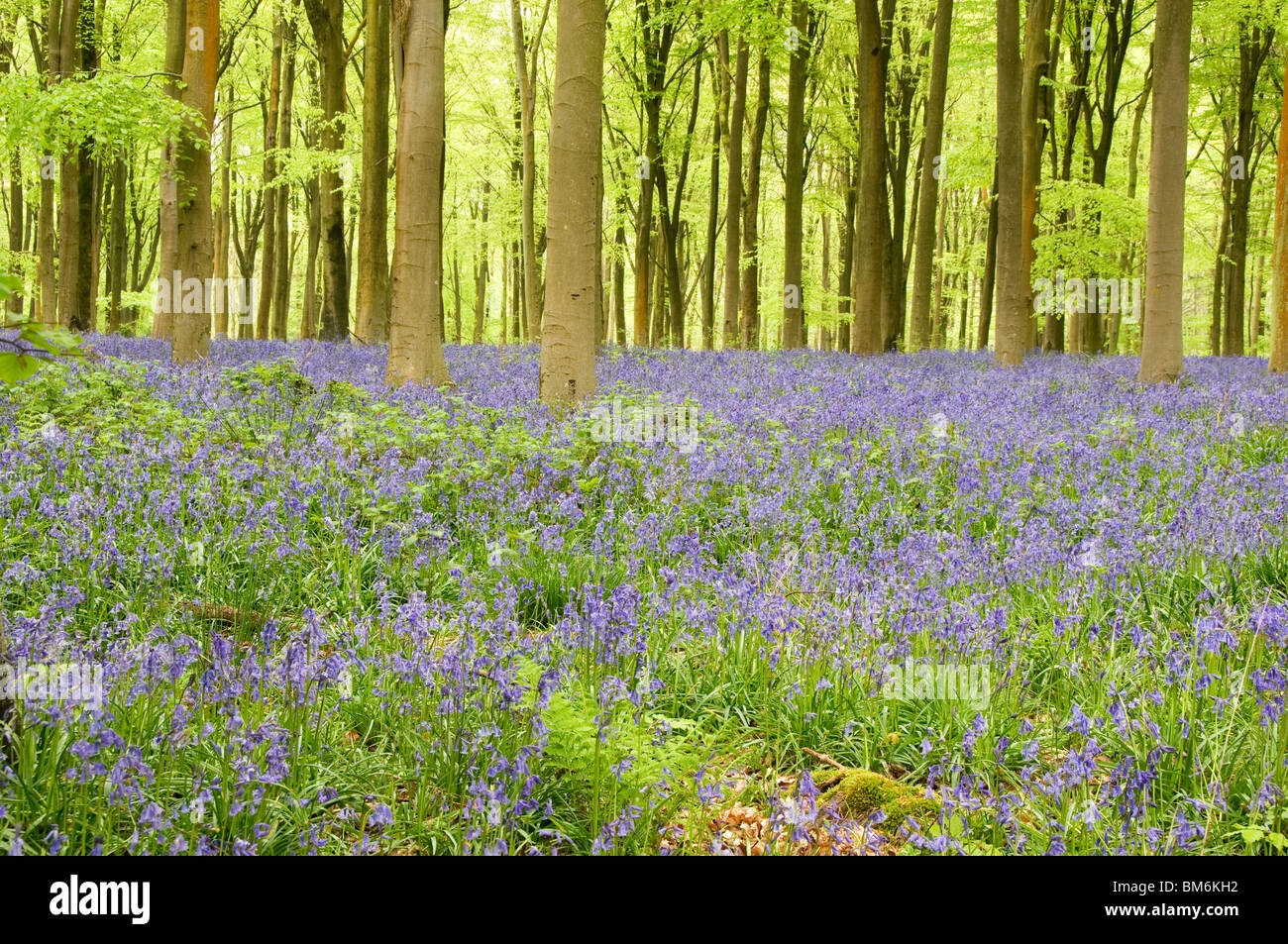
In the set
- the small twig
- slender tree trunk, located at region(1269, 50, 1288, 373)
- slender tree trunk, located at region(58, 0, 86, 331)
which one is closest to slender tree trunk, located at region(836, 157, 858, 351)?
slender tree trunk, located at region(1269, 50, 1288, 373)

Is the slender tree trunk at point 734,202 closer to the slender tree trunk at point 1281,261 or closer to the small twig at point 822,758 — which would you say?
the slender tree trunk at point 1281,261

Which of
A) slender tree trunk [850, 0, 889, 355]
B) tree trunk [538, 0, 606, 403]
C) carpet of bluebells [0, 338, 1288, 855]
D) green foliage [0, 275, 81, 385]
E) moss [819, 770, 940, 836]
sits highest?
slender tree trunk [850, 0, 889, 355]

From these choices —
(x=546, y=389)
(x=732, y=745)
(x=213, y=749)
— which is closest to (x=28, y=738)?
(x=213, y=749)

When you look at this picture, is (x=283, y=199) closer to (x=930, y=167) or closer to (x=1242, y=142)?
(x=930, y=167)

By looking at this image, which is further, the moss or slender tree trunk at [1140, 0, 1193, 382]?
slender tree trunk at [1140, 0, 1193, 382]

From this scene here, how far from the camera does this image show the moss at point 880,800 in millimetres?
2658

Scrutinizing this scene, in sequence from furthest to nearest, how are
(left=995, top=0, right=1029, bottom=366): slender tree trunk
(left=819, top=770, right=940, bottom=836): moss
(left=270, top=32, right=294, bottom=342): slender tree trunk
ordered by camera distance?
(left=270, top=32, right=294, bottom=342): slender tree trunk, (left=995, top=0, right=1029, bottom=366): slender tree trunk, (left=819, top=770, right=940, bottom=836): moss

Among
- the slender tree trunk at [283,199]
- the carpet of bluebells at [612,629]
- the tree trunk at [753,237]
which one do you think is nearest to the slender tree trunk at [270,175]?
the slender tree trunk at [283,199]

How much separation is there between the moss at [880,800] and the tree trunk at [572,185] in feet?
19.4

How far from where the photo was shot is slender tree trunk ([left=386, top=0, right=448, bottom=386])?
8945 millimetres

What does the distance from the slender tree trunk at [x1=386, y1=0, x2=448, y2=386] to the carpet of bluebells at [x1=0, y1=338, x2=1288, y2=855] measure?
199 centimetres

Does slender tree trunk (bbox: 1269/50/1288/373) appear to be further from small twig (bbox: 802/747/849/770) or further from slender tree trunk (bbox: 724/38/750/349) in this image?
small twig (bbox: 802/747/849/770)

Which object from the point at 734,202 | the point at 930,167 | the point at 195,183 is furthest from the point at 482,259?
the point at 195,183

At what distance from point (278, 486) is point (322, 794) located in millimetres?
2962
